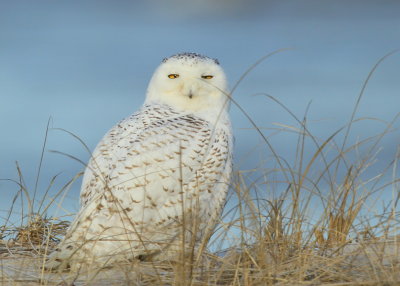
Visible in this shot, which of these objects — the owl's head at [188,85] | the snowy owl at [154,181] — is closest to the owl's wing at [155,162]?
the snowy owl at [154,181]

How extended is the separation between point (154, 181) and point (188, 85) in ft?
3.71

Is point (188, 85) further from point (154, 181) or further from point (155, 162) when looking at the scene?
point (154, 181)

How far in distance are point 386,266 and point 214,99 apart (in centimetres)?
222

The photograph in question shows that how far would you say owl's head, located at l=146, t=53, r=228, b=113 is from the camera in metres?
5.06

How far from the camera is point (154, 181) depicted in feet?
13.8

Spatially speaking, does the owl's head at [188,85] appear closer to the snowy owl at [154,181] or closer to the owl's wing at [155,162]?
the snowy owl at [154,181]

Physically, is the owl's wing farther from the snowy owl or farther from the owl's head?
the owl's head

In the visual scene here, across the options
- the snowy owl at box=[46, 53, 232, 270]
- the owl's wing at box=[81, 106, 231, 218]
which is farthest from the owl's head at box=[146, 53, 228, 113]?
the owl's wing at box=[81, 106, 231, 218]

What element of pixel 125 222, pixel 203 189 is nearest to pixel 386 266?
pixel 203 189

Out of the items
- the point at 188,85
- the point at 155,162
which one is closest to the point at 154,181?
the point at 155,162

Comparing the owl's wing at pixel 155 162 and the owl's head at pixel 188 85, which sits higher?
the owl's head at pixel 188 85

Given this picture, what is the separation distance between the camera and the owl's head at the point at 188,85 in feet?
16.6

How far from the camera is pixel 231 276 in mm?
3385

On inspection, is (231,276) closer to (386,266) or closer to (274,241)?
(274,241)
